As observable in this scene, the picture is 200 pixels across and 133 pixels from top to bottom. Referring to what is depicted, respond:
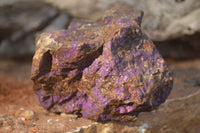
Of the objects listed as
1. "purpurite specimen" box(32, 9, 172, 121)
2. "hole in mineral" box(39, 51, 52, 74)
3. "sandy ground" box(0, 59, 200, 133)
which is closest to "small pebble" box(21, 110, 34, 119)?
"sandy ground" box(0, 59, 200, 133)

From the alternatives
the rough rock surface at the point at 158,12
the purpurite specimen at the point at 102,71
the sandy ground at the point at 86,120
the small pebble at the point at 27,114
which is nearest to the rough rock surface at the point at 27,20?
the rough rock surface at the point at 158,12

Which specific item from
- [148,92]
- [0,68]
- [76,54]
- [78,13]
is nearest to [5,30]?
[0,68]

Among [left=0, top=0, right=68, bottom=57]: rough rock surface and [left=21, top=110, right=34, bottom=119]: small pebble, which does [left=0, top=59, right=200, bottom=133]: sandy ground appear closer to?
[left=21, top=110, right=34, bottom=119]: small pebble

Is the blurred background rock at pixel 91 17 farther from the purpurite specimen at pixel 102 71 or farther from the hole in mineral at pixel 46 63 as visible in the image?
the hole in mineral at pixel 46 63

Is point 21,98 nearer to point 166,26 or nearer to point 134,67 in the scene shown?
point 134,67

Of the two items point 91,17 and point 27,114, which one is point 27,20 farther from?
point 27,114

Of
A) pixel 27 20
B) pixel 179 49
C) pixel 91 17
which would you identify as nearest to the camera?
pixel 91 17

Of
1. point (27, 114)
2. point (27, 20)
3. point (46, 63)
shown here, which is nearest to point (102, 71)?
point (46, 63)
